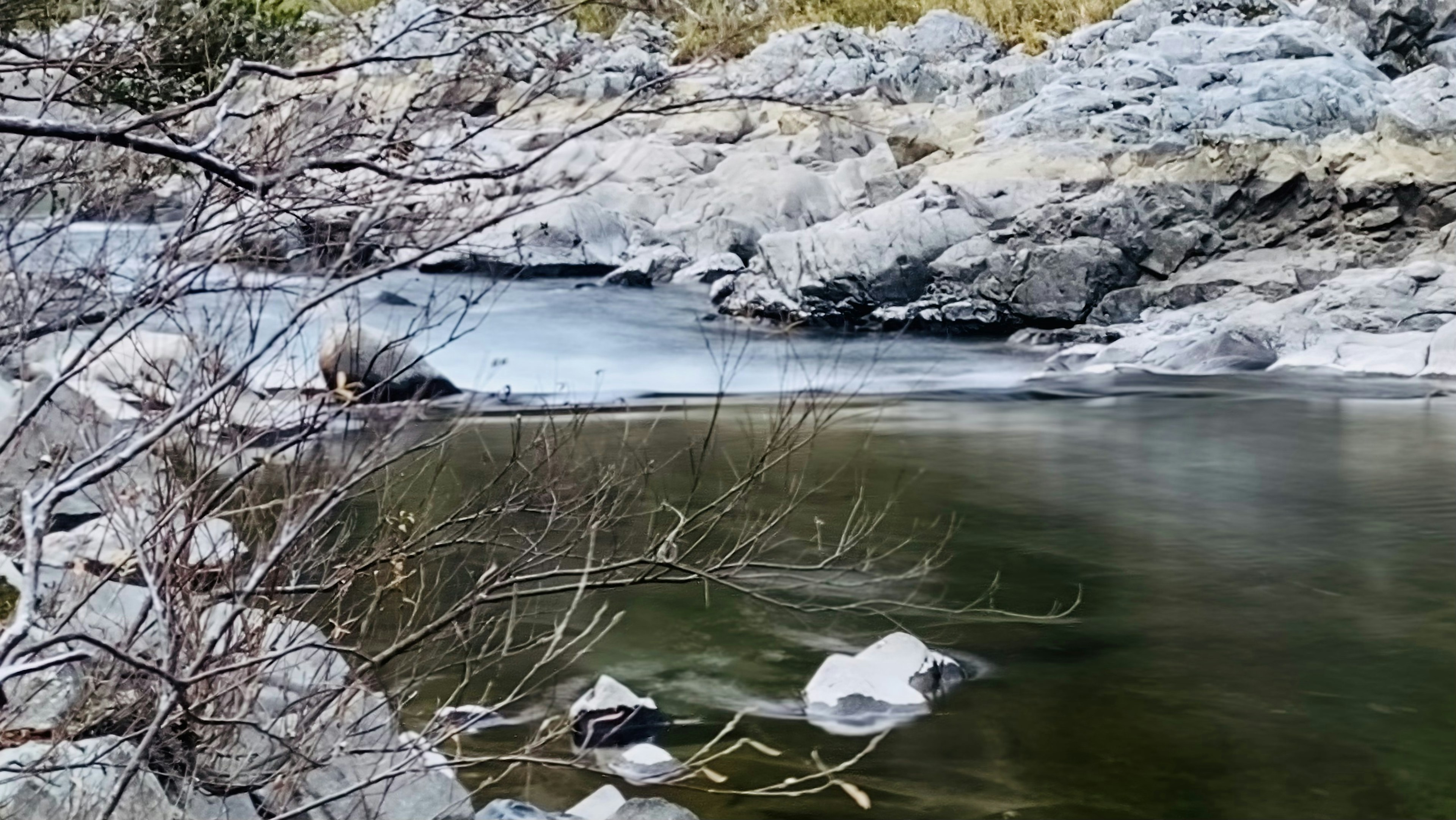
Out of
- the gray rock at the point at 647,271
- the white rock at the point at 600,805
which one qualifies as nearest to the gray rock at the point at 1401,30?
the gray rock at the point at 647,271

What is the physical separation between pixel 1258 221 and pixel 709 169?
7.05 meters

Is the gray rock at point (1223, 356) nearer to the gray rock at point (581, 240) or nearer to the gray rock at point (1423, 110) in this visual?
the gray rock at point (1423, 110)

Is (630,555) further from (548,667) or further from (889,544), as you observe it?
(889,544)

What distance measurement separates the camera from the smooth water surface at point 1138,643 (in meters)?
5.37

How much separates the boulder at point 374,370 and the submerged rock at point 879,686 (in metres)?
1.70

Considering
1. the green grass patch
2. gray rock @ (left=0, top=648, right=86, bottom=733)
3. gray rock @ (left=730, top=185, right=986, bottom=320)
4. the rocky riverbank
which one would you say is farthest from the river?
the green grass patch

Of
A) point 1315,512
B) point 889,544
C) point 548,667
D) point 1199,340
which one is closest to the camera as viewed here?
point 548,667

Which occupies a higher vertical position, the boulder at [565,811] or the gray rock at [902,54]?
the gray rock at [902,54]

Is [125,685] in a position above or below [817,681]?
above

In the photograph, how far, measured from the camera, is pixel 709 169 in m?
21.5

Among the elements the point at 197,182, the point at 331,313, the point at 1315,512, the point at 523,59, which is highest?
the point at 523,59

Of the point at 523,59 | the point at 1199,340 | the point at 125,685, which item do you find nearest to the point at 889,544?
the point at 523,59

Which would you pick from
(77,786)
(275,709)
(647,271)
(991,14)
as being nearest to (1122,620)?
(275,709)

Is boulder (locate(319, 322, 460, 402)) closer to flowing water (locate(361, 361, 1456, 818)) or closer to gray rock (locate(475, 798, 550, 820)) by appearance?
flowing water (locate(361, 361, 1456, 818))
